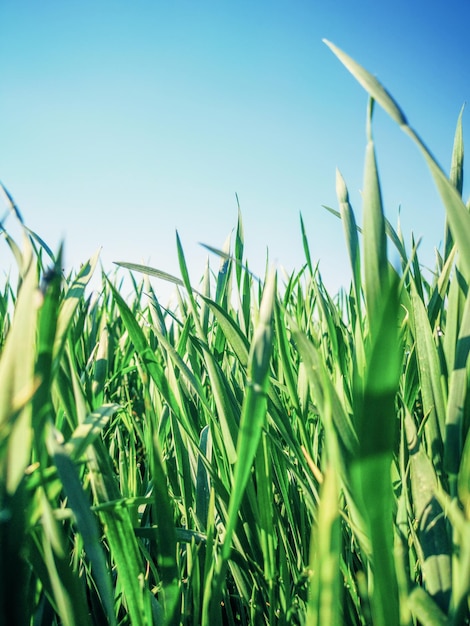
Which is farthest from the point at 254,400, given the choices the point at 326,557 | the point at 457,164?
the point at 457,164

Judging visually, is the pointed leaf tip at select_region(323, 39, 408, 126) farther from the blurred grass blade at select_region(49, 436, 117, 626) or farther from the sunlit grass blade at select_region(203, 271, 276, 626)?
the blurred grass blade at select_region(49, 436, 117, 626)

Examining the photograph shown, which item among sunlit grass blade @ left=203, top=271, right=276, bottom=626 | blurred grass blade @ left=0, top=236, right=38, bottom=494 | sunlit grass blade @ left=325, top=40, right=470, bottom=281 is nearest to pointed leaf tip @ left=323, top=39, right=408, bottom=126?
sunlit grass blade @ left=325, top=40, right=470, bottom=281

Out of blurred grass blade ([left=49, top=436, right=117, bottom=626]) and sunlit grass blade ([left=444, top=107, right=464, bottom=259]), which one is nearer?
blurred grass blade ([left=49, top=436, right=117, bottom=626])

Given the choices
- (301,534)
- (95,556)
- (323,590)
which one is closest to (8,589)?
(95,556)

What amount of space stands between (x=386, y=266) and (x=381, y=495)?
111 mm

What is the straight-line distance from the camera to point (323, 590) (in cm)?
20

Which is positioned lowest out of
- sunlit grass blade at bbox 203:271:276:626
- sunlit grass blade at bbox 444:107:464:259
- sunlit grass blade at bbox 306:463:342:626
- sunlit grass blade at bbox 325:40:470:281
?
sunlit grass blade at bbox 306:463:342:626

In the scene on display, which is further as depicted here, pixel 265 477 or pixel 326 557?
pixel 265 477

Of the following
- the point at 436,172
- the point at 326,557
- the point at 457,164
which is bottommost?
the point at 326,557

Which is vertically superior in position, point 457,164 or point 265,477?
point 457,164

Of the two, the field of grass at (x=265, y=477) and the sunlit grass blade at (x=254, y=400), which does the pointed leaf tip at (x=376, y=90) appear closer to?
the field of grass at (x=265, y=477)

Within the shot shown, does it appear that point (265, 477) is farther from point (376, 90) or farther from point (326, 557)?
point (376, 90)

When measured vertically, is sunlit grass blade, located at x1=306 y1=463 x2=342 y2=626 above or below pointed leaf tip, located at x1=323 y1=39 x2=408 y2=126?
below

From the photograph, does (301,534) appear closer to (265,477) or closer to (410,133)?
(265,477)
